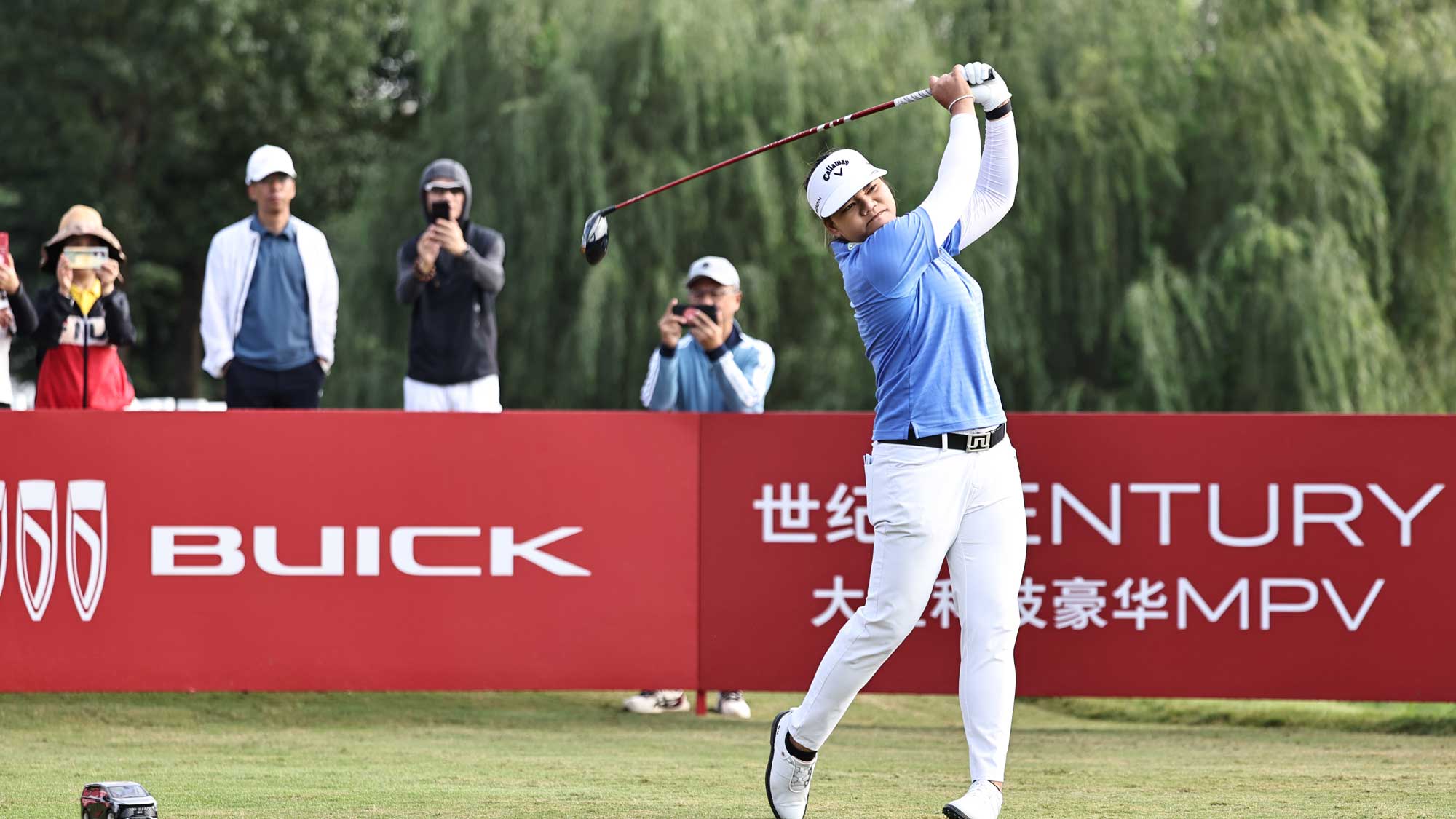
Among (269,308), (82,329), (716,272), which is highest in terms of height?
(716,272)

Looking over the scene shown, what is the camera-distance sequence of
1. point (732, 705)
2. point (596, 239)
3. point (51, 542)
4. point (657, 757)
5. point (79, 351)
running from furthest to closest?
point (79, 351) < point (732, 705) < point (51, 542) < point (657, 757) < point (596, 239)

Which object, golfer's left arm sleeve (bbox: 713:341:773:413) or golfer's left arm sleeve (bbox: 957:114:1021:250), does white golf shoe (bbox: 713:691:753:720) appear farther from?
golfer's left arm sleeve (bbox: 957:114:1021:250)

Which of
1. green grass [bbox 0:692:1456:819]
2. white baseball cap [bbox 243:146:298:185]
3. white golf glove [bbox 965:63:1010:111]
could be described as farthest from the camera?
white baseball cap [bbox 243:146:298:185]

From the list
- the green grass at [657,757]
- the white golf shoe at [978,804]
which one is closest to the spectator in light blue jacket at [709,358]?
the green grass at [657,757]

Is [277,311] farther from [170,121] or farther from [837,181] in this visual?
[170,121]

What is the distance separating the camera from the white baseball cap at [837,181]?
534 centimetres

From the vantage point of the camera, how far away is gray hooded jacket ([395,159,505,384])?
361 inches

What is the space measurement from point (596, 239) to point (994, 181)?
1870mm

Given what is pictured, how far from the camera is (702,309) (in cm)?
873

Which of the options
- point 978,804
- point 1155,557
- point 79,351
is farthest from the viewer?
point 79,351

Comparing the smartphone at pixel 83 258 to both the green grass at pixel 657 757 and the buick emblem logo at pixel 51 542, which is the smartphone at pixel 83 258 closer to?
the buick emblem logo at pixel 51 542

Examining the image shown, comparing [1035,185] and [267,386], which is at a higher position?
[1035,185]

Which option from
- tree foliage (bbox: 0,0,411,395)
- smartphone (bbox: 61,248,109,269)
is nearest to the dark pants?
smartphone (bbox: 61,248,109,269)

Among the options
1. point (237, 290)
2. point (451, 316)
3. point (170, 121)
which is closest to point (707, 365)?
point (451, 316)
